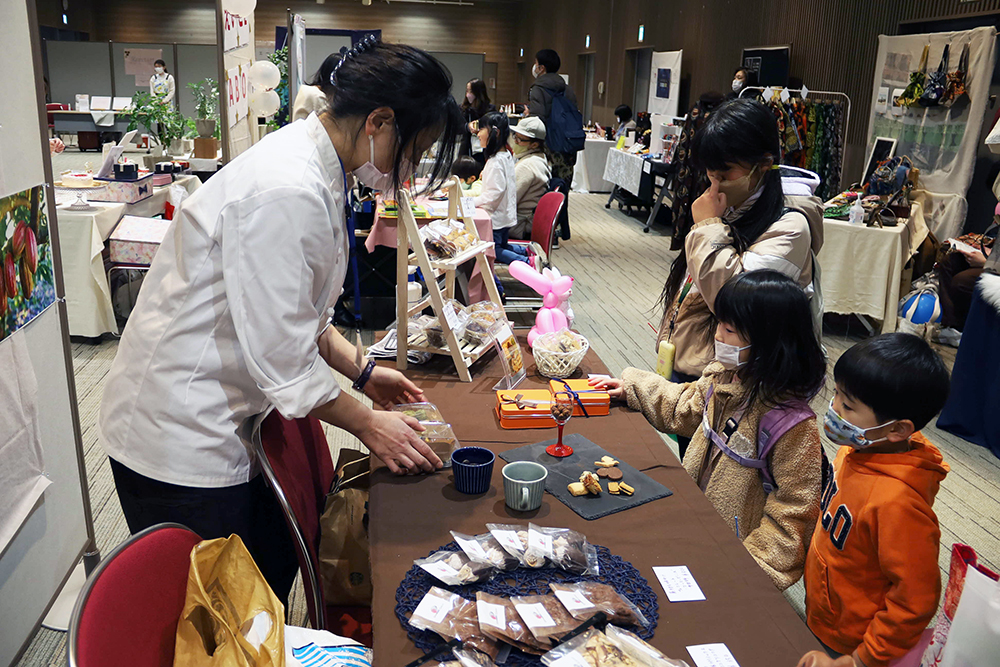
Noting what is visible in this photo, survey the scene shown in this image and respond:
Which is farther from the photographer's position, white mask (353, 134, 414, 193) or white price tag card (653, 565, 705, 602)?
white mask (353, 134, 414, 193)

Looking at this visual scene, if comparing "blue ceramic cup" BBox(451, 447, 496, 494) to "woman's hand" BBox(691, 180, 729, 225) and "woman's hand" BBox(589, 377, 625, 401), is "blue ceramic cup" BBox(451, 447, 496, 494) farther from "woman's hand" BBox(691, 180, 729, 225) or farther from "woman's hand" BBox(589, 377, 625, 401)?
"woman's hand" BBox(691, 180, 729, 225)

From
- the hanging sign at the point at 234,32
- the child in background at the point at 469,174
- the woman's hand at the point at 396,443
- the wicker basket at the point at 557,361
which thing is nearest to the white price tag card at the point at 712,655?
the woman's hand at the point at 396,443

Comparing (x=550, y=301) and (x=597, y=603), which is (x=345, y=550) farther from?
(x=550, y=301)

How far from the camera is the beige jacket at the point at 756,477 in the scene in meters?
1.61

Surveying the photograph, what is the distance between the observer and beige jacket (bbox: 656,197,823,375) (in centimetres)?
199

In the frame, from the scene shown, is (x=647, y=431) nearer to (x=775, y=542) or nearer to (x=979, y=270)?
(x=775, y=542)

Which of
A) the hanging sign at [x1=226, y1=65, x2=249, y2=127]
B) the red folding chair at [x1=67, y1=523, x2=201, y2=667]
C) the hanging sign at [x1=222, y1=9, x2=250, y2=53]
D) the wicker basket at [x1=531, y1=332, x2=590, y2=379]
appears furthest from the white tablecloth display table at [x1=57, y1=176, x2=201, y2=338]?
the red folding chair at [x1=67, y1=523, x2=201, y2=667]

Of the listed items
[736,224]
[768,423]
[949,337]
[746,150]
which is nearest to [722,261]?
[736,224]

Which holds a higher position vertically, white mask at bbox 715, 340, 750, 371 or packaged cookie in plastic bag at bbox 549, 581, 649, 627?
white mask at bbox 715, 340, 750, 371

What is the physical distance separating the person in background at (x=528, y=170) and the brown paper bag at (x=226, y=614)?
4.67 metres

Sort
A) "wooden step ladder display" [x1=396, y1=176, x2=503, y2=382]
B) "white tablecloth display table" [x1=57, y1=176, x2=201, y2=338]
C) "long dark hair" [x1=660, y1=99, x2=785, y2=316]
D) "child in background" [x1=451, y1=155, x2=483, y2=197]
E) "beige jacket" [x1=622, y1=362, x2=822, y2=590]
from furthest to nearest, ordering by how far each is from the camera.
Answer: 1. "child in background" [x1=451, y1=155, x2=483, y2=197]
2. "white tablecloth display table" [x1=57, y1=176, x2=201, y2=338]
3. "wooden step ladder display" [x1=396, y1=176, x2=503, y2=382]
4. "long dark hair" [x1=660, y1=99, x2=785, y2=316]
5. "beige jacket" [x1=622, y1=362, x2=822, y2=590]

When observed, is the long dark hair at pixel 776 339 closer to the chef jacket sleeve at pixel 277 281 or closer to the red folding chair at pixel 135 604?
the chef jacket sleeve at pixel 277 281

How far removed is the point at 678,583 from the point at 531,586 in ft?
0.82

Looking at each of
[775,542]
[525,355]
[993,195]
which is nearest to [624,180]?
[993,195]
